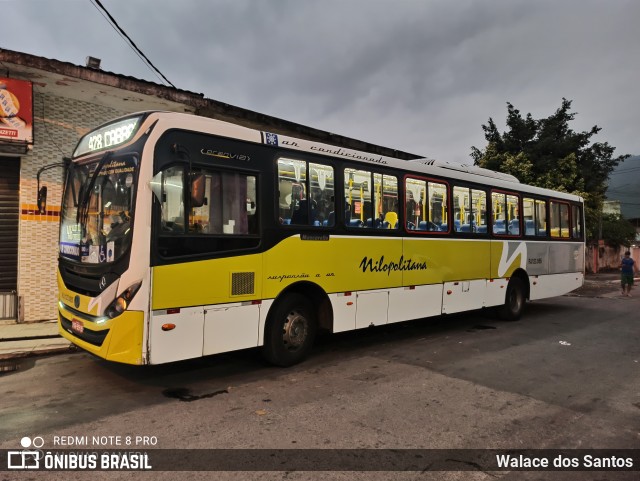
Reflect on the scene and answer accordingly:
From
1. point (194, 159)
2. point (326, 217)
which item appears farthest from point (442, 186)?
point (194, 159)

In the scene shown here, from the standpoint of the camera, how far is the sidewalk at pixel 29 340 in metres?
7.00

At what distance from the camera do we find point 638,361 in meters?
7.07

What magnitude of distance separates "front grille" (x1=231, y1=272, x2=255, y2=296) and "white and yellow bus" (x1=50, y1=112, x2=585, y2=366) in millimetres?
13

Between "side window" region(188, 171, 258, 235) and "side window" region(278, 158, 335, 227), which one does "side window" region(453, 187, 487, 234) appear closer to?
"side window" region(278, 158, 335, 227)

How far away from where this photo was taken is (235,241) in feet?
18.3

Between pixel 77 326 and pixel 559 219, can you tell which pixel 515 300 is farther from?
pixel 77 326

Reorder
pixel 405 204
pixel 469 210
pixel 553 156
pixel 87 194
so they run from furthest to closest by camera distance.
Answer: pixel 553 156 < pixel 469 210 < pixel 405 204 < pixel 87 194

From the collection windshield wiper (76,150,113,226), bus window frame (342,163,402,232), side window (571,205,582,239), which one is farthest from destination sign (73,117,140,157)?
side window (571,205,582,239)

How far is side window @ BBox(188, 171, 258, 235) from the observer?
17.3ft

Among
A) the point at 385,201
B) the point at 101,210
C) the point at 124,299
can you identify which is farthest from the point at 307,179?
the point at 124,299

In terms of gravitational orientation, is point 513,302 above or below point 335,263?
below

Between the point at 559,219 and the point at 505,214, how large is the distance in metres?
2.90

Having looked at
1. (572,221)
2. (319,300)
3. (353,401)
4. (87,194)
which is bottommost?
(353,401)

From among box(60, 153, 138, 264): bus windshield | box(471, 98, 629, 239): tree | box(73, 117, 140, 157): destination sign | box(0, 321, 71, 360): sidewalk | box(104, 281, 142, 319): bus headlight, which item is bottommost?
box(0, 321, 71, 360): sidewalk
